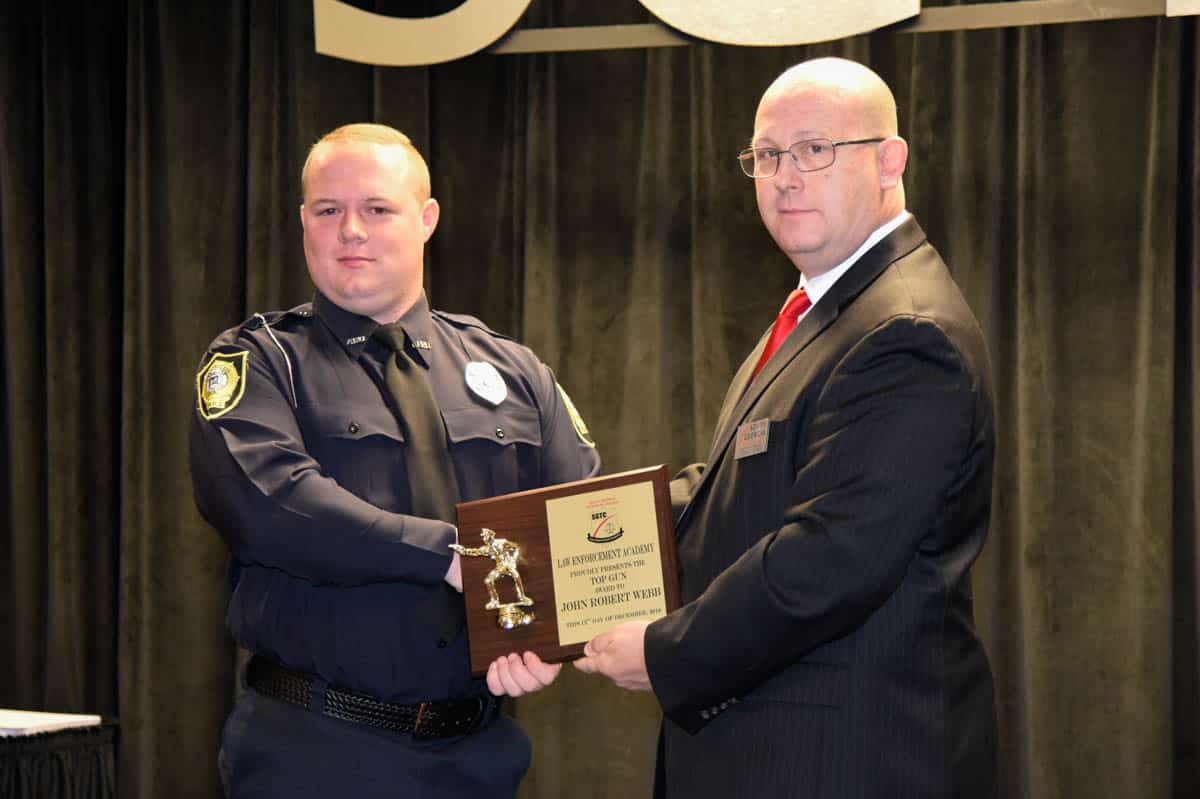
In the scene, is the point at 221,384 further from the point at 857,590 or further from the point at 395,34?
the point at 395,34

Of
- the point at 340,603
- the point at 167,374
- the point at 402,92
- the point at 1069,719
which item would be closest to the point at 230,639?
the point at 167,374

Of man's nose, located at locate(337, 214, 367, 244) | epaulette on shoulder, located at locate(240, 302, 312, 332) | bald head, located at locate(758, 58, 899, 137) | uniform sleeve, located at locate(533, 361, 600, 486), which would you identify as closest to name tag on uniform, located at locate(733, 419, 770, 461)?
bald head, located at locate(758, 58, 899, 137)

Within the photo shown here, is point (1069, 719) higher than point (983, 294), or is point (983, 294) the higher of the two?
point (983, 294)

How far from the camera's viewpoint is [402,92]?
428 centimetres

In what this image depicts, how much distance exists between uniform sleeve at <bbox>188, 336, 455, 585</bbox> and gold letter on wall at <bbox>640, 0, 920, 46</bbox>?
168 cm

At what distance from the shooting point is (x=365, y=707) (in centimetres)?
233

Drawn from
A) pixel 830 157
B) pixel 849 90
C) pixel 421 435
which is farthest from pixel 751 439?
pixel 421 435

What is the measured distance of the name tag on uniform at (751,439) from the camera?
2040mm

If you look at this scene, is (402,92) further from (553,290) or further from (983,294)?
(983,294)

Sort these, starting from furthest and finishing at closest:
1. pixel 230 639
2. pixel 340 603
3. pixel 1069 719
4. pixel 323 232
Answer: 1. pixel 230 639
2. pixel 1069 719
3. pixel 323 232
4. pixel 340 603

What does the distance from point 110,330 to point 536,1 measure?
1.85 m

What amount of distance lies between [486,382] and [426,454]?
0.24 meters

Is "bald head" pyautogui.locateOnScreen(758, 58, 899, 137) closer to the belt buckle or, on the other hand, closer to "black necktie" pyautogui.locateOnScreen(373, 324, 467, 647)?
"black necktie" pyautogui.locateOnScreen(373, 324, 467, 647)

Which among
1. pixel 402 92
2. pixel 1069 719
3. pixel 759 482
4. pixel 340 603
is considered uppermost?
pixel 402 92
